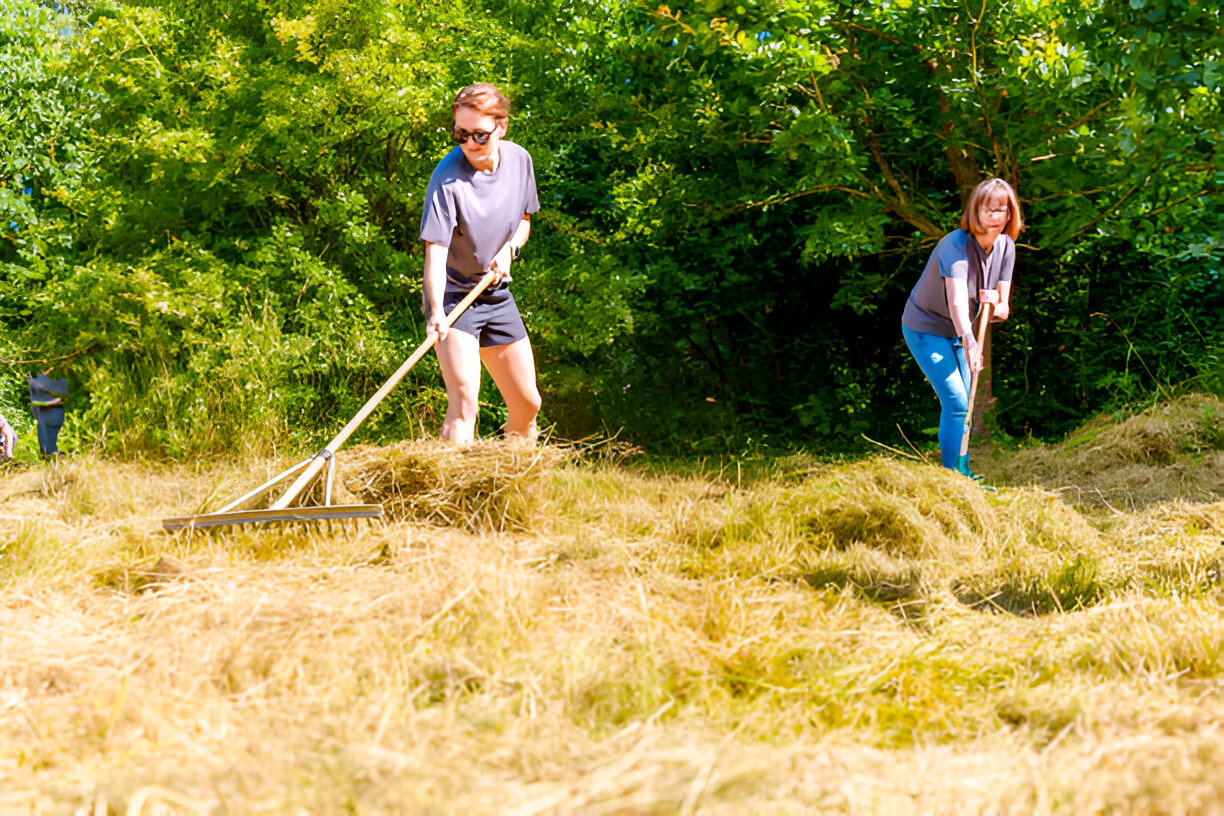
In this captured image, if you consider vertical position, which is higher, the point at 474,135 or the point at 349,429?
the point at 474,135

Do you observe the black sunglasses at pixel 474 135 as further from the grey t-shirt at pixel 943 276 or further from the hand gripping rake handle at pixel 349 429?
the grey t-shirt at pixel 943 276

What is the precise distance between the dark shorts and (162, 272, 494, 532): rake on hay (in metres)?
0.06

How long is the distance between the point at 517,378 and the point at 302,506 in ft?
3.50

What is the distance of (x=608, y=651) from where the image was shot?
2.49 meters

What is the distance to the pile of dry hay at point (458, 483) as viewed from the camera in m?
3.73

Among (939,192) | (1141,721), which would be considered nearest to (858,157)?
(939,192)

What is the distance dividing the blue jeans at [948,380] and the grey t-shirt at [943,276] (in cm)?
5

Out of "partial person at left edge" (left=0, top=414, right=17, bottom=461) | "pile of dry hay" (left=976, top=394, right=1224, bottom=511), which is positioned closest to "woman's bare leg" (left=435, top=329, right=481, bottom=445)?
"pile of dry hay" (left=976, top=394, right=1224, bottom=511)

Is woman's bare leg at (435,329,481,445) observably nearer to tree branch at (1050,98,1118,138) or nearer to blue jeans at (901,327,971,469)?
blue jeans at (901,327,971,469)

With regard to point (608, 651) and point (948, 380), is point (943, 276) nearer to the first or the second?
point (948, 380)

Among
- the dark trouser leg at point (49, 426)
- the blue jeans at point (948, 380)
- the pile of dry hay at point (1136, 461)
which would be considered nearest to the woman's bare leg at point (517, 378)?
the blue jeans at point (948, 380)

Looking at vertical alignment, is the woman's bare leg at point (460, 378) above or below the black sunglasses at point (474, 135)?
below

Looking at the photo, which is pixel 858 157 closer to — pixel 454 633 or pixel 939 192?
pixel 939 192

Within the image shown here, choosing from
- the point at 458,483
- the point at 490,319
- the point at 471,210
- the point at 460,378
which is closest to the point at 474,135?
the point at 471,210
